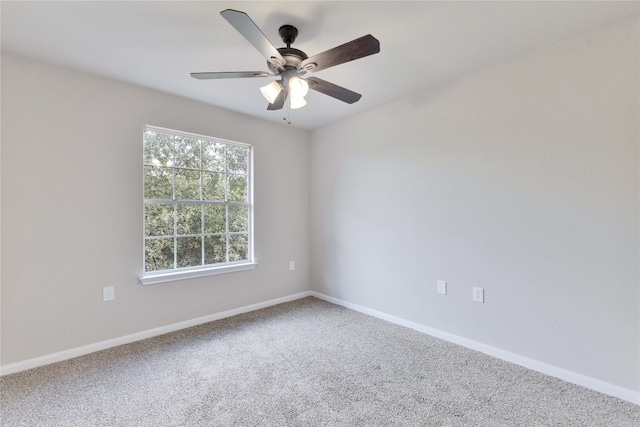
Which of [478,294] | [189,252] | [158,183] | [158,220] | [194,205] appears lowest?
[478,294]

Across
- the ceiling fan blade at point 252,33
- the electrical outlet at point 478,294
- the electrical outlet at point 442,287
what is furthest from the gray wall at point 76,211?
the electrical outlet at point 478,294

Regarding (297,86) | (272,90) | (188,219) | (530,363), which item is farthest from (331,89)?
(530,363)

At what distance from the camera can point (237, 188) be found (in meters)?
3.55

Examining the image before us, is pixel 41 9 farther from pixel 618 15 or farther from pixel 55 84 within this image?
pixel 618 15

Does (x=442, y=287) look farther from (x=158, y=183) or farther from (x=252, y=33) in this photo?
(x=158, y=183)

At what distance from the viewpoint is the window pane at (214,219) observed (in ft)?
10.8

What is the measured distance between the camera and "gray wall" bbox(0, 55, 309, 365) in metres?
2.23

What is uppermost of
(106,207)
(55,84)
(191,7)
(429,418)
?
(191,7)

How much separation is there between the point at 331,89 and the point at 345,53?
0.44 metres

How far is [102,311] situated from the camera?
8.48 feet

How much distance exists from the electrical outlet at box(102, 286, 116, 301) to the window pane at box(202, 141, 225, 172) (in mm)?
1447

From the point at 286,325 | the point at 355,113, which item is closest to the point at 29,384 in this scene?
the point at 286,325

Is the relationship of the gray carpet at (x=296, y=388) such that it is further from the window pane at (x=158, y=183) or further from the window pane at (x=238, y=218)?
the window pane at (x=158, y=183)

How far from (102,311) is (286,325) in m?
1.65
